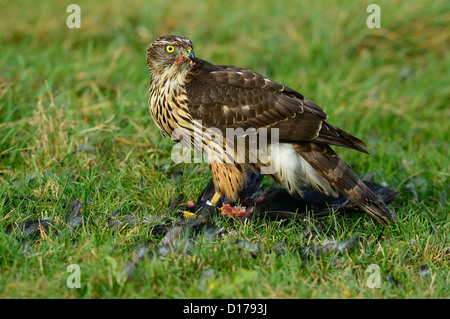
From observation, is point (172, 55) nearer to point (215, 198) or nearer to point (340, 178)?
point (215, 198)

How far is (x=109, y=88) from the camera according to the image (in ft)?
23.0

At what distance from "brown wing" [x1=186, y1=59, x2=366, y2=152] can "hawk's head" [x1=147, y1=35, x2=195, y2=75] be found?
0.46 ft

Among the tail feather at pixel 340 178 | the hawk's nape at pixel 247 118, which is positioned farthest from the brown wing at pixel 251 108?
the tail feather at pixel 340 178

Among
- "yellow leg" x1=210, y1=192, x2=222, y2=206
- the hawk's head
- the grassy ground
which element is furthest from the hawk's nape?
the grassy ground

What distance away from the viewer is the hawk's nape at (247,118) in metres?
4.70

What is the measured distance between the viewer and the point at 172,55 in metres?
4.76

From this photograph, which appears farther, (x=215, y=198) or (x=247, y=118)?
(x=215, y=198)

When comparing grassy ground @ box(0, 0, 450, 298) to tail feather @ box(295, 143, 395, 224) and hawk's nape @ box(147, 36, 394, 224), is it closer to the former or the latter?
tail feather @ box(295, 143, 395, 224)

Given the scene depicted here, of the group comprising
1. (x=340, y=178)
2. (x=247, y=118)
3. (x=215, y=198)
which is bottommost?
(x=215, y=198)

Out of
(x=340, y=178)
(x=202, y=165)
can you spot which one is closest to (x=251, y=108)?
(x=340, y=178)

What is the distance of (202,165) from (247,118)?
108cm

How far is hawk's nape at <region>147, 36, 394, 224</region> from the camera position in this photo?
470 centimetres

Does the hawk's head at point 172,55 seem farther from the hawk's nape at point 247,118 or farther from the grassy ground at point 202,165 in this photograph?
the grassy ground at point 202,165

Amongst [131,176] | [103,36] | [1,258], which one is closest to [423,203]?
[131,176]
